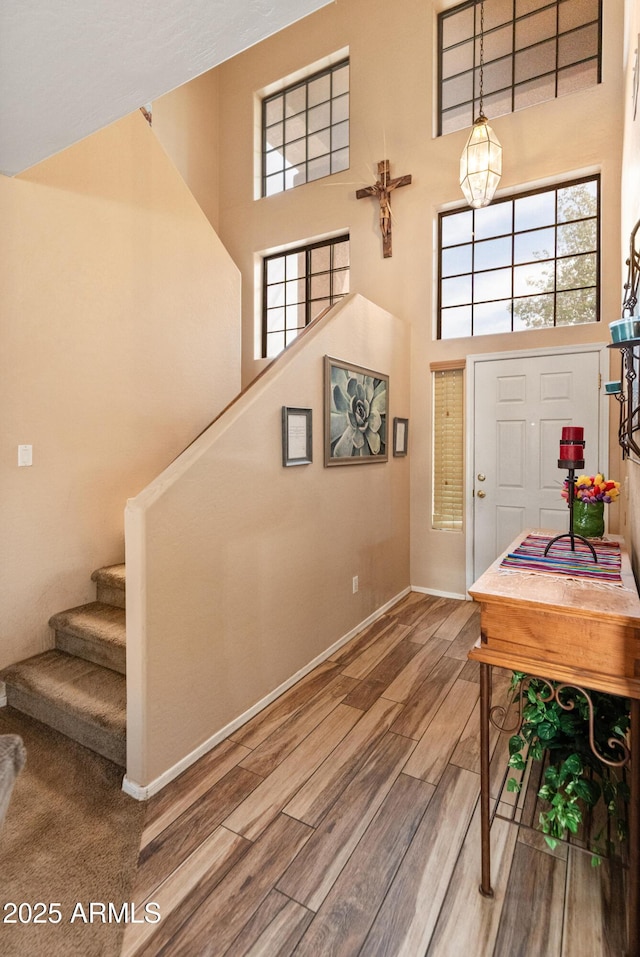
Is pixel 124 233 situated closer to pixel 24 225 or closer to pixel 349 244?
pixel 24 225

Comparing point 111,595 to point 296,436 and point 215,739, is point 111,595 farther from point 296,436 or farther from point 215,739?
point 296,436

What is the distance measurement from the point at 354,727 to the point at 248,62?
6.60m

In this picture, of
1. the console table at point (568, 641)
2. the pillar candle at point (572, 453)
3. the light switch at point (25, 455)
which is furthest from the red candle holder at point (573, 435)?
the light switch at point (25, 455)

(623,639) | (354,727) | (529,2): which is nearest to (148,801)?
(354,727)

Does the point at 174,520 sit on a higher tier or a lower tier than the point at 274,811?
higher

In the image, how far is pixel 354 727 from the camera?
2.33 m

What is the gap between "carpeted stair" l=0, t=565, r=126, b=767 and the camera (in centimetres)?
213

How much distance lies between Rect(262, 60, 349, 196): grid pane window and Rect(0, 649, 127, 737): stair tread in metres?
4.88

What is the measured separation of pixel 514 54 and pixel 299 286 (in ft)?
8.66

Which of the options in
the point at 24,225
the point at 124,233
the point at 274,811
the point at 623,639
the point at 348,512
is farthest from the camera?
the point at 348,512

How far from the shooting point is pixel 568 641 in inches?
52.9

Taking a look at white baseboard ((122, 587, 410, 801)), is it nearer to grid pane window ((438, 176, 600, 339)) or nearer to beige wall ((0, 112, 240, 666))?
beige wall ((0, 112, 240, 666))

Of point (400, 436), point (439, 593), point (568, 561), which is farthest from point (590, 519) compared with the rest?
point (439, 593)

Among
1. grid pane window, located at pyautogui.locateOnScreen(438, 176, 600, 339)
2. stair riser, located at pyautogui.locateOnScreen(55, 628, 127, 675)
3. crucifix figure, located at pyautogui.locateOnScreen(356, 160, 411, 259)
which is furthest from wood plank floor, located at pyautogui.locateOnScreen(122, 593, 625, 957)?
crucifix figure, located at pyautogui.locateOnScreen(356, 160, 411, 259)
